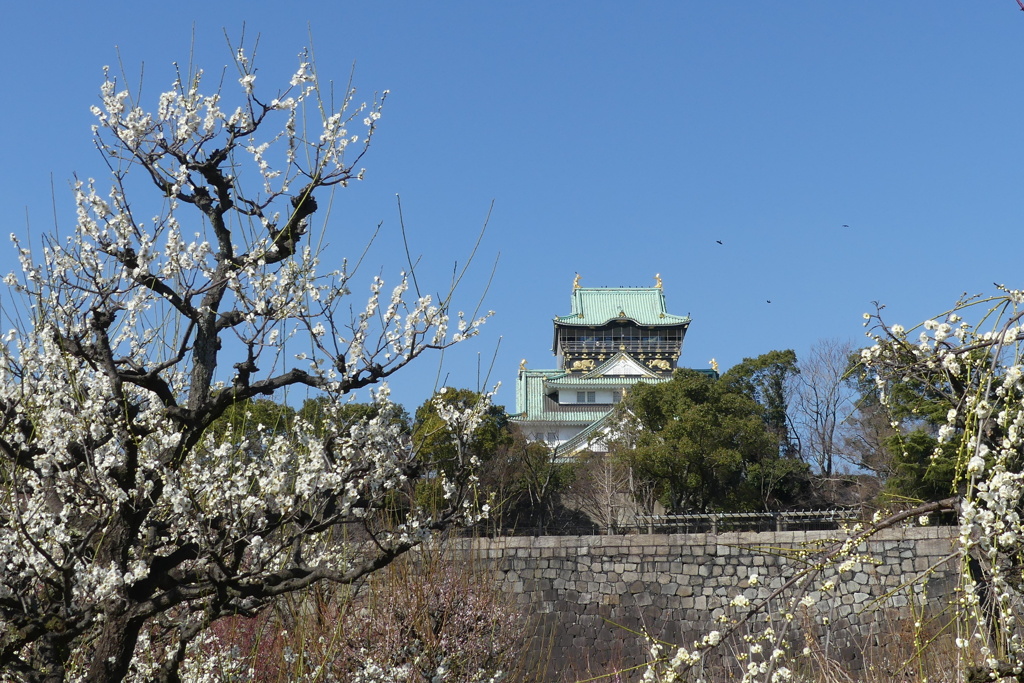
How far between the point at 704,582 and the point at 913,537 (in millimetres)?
2922

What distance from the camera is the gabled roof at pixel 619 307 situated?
4372 cm

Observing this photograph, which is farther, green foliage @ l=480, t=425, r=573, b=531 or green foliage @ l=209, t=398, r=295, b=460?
green foliage @ l=480, t=425, r=573, b=531

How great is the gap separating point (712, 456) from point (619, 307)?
2250 cm

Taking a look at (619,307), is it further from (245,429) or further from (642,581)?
(245,429)

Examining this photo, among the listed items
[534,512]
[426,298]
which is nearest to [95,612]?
[426,298]

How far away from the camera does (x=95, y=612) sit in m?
4.70

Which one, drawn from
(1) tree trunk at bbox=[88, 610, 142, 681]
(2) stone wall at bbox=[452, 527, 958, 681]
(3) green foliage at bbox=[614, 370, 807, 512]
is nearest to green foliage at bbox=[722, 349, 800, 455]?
(3) green foliage at bbox=[614, 370, 807, 512]

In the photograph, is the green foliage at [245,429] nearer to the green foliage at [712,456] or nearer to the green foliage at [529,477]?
the green foliage at [529,477]

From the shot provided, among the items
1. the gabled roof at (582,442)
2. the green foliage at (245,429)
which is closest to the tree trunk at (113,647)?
the green foliage at (245,429)

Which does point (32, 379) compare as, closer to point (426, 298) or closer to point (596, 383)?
point (426, 298)

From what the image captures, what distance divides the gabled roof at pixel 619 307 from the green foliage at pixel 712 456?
18.8 meters

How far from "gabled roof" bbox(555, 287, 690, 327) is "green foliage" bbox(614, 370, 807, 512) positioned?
18.8 m

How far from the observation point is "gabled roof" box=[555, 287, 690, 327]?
43.7 metres

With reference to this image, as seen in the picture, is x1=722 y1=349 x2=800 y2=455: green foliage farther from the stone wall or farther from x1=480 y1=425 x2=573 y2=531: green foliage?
the stone wall
